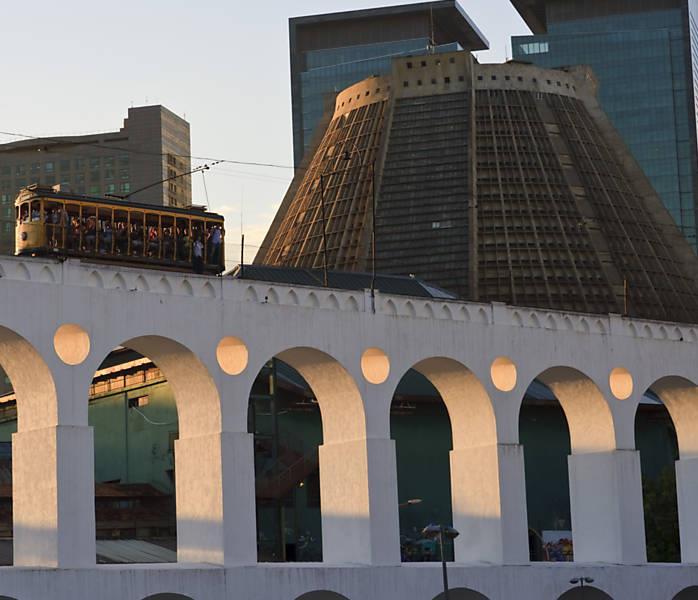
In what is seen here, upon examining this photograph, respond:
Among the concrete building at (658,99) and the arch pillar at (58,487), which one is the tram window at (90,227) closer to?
the arch pillar at (58,487)

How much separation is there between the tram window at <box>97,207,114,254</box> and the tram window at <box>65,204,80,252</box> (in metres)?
0.70

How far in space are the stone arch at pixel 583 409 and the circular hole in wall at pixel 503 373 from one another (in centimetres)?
247

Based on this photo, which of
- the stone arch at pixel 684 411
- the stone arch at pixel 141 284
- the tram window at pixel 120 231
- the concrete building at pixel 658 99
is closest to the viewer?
the stone arch at pixel 141 284

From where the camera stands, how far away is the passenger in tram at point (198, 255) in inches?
2301

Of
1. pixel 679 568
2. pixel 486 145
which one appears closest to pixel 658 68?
pixel 486 145

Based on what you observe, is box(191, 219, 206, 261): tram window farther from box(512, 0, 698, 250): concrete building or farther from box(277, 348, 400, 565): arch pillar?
box(512, 0, 698, 250): concrete building

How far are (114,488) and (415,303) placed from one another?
15.8 metres

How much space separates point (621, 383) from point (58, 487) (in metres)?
23.7

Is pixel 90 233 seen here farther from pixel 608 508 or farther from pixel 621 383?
pixel 608 508

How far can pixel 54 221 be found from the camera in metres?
54.7

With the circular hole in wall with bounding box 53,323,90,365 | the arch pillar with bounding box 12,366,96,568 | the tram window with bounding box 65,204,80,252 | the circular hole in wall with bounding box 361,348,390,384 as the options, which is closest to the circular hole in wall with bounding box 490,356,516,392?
the circular hole in wall with bounding box 361,348,390,384

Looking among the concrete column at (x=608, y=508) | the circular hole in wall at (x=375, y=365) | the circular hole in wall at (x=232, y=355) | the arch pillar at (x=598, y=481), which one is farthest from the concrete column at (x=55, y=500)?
the concrete column at (x=608, y=508)

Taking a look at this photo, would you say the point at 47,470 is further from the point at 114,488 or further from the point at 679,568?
the point at 679,568

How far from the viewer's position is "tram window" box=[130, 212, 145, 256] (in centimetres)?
5675
